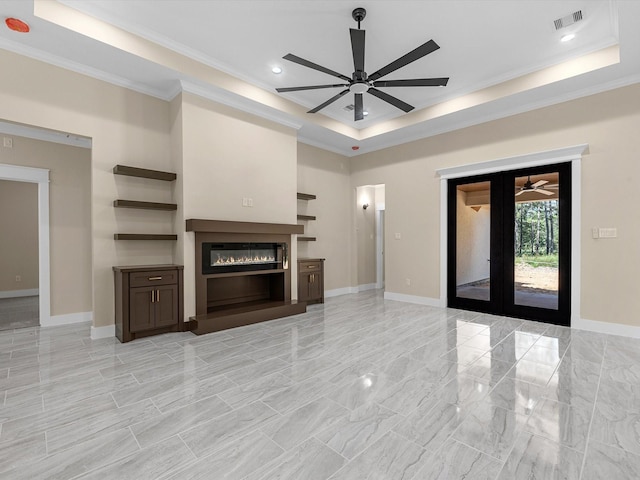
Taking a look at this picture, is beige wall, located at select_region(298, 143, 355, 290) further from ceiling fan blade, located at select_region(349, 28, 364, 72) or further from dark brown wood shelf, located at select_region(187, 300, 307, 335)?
ceiling fan blade, located at select_region(349, 28, 364, 72)

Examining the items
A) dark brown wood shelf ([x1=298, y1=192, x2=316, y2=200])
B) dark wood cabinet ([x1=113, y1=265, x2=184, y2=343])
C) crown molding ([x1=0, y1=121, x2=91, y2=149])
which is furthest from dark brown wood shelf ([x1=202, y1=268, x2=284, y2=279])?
crown molding ([x1=0, y1=121, x2=91, y2=149])

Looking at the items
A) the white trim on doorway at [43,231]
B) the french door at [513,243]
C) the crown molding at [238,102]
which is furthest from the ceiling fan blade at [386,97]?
the white trim on doorway at [43,231]

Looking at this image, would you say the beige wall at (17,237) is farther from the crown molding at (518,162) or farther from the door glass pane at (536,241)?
the door glass pane at (536,241)

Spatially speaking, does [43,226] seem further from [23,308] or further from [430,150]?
[430,150]

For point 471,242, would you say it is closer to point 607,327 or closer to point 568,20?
point 607,327

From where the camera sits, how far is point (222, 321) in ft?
14.2

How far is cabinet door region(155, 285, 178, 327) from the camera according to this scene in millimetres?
4000

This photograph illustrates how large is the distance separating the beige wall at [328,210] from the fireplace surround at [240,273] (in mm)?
1155

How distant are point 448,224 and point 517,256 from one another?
1.25m

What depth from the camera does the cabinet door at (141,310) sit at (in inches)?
149

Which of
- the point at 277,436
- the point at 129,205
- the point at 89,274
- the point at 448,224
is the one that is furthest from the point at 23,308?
the point at 448,224

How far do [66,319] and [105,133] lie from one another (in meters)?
2.93

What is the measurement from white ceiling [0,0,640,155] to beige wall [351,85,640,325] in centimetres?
28

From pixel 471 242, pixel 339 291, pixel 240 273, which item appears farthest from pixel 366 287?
pixel 240 273
